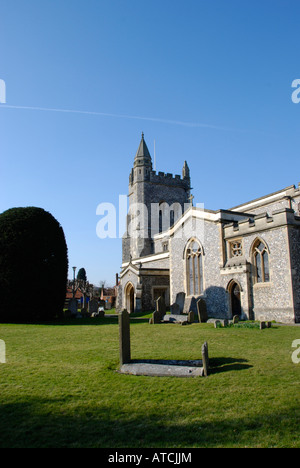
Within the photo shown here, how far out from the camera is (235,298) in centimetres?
1989

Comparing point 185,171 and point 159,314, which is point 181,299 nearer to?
point 159,314

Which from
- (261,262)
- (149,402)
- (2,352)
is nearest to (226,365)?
(149,402)

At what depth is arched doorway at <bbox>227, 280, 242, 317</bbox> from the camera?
1945cm

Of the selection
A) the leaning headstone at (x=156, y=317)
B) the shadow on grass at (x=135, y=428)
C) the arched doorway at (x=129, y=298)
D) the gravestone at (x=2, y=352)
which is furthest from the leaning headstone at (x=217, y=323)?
the arched doorway at (x=129, y=298)

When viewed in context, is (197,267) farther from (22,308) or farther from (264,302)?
(22,308)

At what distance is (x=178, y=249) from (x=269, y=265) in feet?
27.9

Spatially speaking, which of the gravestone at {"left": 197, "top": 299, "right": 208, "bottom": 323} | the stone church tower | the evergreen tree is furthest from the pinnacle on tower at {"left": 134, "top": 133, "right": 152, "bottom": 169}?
the gravestone at {"left": 197, "top": 299, "right": 208, "bottom": 323}

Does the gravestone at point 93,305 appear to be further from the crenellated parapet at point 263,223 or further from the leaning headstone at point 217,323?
the leaning headstone at point 217,323

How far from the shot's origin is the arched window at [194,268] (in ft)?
73.1

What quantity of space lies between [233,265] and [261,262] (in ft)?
5.68

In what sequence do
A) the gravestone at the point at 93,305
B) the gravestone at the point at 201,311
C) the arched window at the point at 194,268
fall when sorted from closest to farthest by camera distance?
1. the gravestone at the point at 201,311
2. the arched window at the point at 194,268
3. the gravestone at the point at 93,305

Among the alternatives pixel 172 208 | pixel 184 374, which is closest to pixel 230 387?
pixel 184 374

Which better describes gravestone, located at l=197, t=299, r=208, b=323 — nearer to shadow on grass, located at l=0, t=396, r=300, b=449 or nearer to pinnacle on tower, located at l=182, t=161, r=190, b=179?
shadow on grass, located at l=0, t=396, r=300, b=449

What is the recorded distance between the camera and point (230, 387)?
599 centimetres
